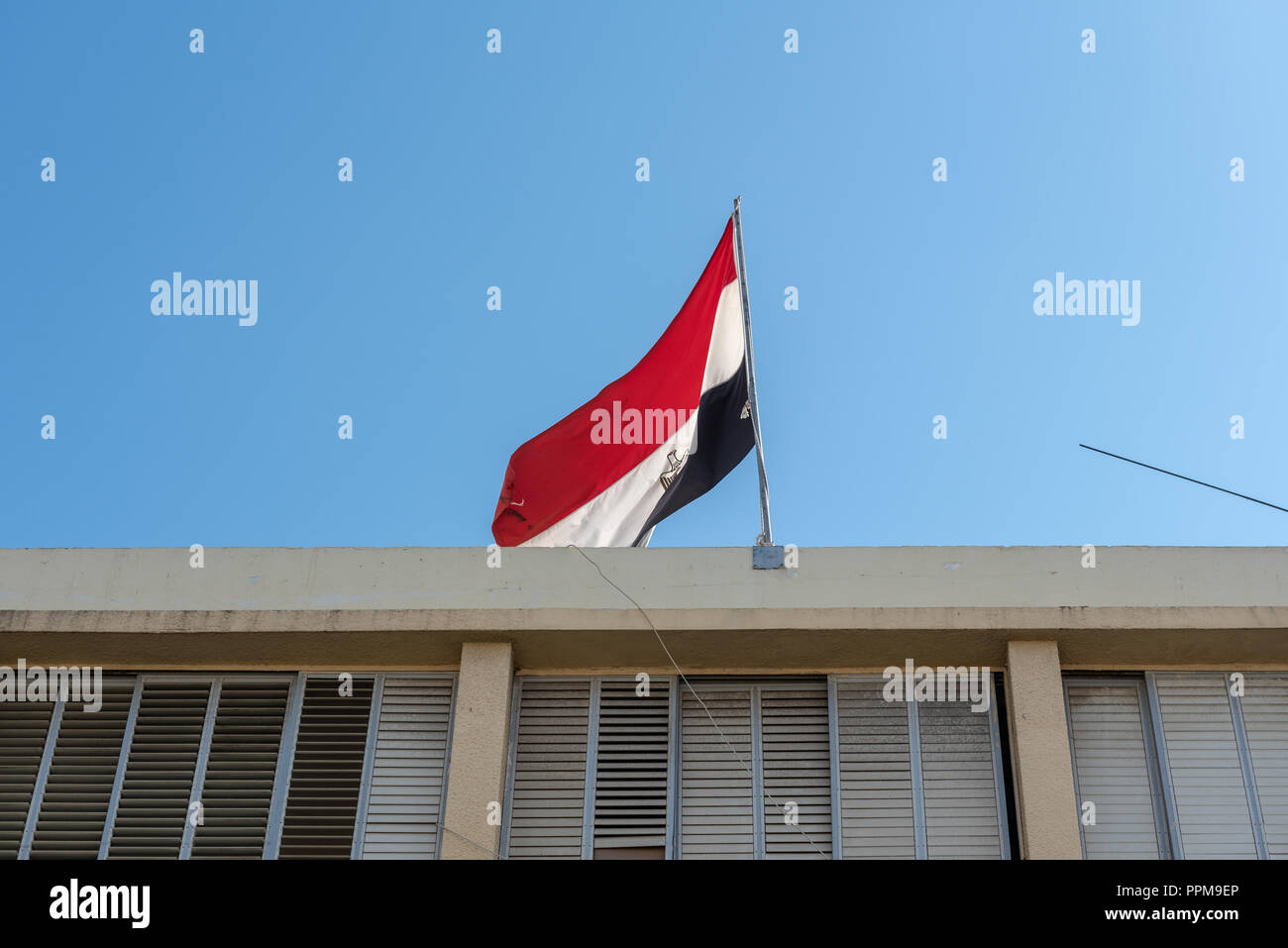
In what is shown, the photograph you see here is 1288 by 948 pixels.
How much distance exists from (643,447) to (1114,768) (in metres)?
4.10

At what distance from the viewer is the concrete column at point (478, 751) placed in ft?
30.1

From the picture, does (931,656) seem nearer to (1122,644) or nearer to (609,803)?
(1122,644)

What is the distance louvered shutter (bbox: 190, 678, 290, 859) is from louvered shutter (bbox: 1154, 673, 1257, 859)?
19.0 feet

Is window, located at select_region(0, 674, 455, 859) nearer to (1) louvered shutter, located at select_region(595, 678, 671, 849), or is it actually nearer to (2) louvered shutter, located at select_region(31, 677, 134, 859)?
(2) louvered shutter, located at select_region(31, 677, 134, 859)

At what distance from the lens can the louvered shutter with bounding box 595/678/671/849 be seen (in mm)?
9570

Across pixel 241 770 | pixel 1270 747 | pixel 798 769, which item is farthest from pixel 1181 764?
pixel 241 770

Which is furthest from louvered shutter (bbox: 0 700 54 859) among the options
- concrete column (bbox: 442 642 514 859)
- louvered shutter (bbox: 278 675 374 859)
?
concrete column (bbox: 442 642 514 859)

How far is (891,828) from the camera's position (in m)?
9.52

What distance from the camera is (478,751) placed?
31.0 feet
